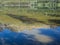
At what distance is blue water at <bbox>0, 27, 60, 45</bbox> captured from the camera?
10.3 ft

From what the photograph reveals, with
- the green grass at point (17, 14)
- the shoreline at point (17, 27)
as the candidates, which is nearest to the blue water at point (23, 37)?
the shoreline at point (17, 27)

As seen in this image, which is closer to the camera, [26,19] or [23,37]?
[23,37]

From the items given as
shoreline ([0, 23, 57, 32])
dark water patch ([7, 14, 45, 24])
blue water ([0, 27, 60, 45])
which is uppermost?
dark water patch ([7, 14, 45, 24])

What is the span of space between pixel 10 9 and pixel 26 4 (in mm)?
350

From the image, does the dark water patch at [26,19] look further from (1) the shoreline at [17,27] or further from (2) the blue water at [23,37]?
(2) the blue water at [23,37]

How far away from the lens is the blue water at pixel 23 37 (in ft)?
10.3

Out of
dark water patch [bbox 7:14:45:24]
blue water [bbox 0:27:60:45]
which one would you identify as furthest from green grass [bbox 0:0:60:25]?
blue water [bbox 0:27:60:45]

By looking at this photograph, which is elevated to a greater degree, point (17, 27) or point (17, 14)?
point (17, 14)

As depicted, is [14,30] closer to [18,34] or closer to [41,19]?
[18,34]

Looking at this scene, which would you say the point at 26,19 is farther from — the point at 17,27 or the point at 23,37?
the point at 23,37

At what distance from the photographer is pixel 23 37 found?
10.4ft

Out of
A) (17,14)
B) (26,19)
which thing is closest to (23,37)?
(26,19)

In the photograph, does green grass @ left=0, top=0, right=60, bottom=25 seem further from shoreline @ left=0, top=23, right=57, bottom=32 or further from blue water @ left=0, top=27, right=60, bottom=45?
blue water @ left=0, top=27, right=60, bottom=45

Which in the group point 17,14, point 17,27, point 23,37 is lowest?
point 23,37
